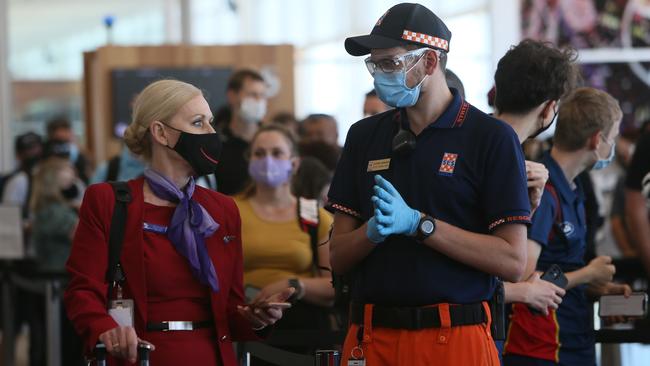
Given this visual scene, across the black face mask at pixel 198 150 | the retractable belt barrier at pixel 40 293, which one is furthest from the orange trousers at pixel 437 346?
the retractable belt barrier at pixel 40 293

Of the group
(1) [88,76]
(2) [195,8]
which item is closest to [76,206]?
(1) [88,76]

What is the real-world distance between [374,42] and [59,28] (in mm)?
12778

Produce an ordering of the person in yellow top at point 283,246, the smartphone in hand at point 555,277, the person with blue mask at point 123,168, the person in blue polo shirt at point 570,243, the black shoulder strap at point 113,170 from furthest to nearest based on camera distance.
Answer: the black shoulder strap at point 113,170 < the person with blue mask at point 123,168 < the person in yellow top at point 283,246 < the person in blue polo shirt at point 570,243 < the smartphone in hand at point 555,277

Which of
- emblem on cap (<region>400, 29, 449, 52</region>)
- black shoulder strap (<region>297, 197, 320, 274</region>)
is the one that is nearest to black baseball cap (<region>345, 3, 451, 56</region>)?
emblem on cap (<region>400, 29, 449, 52</region>)

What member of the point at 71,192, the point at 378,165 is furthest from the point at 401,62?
the point at 71,192

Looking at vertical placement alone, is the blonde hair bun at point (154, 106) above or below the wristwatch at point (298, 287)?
above

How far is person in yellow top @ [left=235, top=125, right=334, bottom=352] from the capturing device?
5152 millimetres

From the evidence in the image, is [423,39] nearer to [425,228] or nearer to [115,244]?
[425,228]

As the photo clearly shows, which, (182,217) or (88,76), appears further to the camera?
(88,76)

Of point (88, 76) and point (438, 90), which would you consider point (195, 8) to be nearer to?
point (88, 76)

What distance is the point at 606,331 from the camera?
448 centimetres

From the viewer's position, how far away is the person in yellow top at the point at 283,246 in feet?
16.9

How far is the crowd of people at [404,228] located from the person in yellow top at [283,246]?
1123 millimetres

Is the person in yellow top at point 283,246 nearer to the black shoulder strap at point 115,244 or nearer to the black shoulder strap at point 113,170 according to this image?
the black shoulder strap at point 115,244
